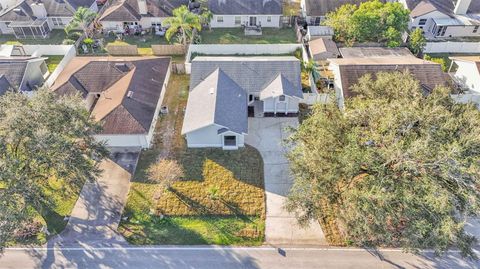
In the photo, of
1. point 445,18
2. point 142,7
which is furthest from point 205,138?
point 445,18

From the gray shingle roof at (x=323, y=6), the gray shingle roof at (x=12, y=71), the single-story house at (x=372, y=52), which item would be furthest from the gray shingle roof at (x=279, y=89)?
the gray shingle roof at (x=12, y=71)

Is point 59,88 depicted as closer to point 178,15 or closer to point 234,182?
point 178,15

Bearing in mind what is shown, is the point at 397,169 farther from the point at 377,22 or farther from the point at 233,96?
the point at 377,22

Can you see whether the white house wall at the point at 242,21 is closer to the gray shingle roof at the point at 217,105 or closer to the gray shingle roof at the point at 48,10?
the gray shingle roof at the point at 217,105

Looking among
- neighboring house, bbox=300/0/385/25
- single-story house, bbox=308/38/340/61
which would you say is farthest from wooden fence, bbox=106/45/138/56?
neighboring house, bbox=300/0/385/25

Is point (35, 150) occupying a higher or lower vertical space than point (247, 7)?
lower

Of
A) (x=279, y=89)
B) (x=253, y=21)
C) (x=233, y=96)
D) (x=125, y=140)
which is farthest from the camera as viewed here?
(x=253, y=21)

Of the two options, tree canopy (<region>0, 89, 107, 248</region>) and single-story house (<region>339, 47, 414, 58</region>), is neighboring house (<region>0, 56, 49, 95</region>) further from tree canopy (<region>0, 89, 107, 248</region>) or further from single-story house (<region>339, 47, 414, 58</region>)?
single-story house (<region>339, 47, 414, 58</region>)
